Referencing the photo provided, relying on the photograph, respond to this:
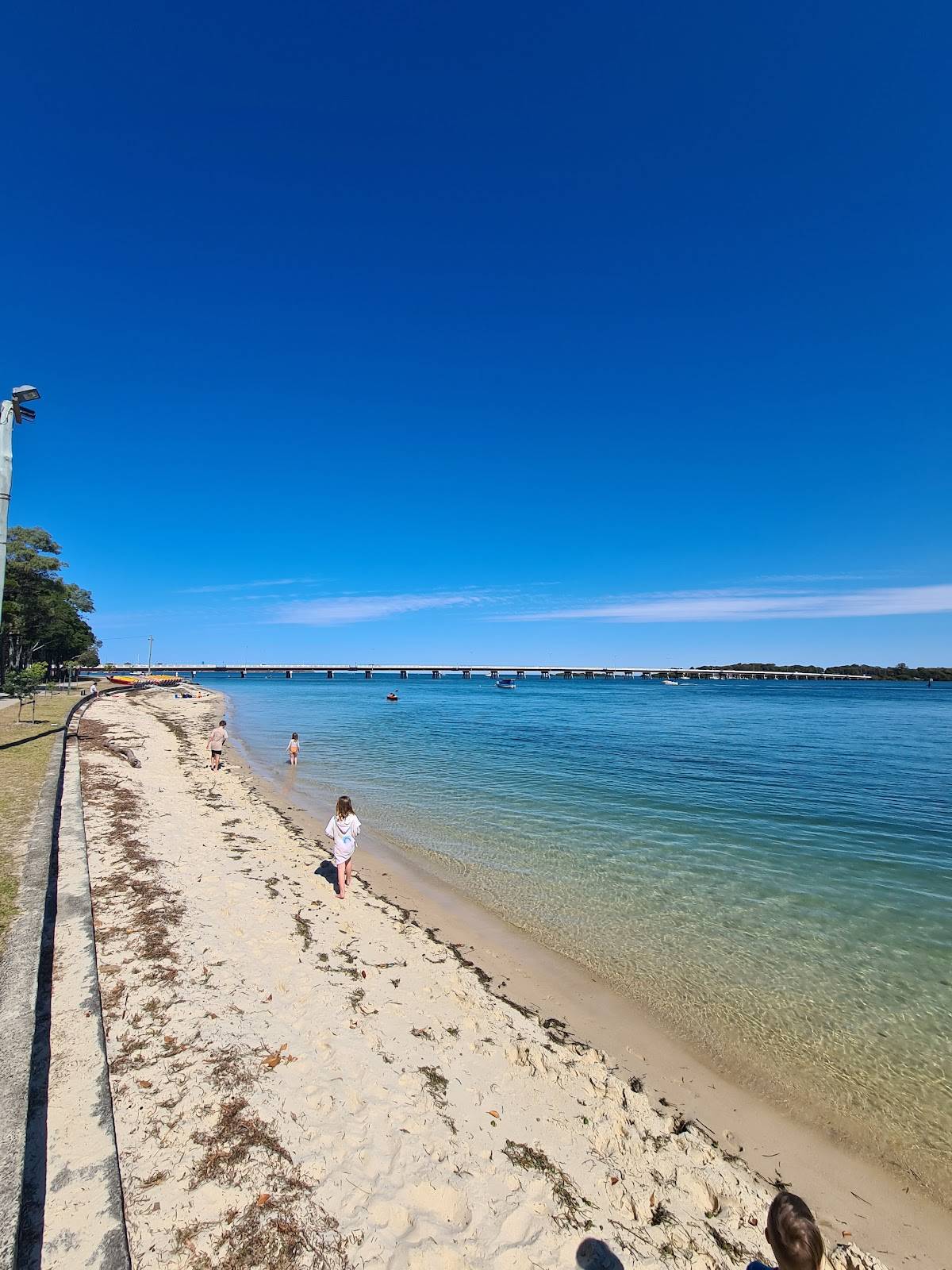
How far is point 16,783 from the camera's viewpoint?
12086 millimetres

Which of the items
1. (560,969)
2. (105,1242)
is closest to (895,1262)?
(560,969)

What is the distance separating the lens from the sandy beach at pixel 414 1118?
11.5ft

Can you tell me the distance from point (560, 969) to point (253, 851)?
21.3ft

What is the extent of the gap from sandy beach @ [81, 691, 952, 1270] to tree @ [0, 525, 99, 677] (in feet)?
147

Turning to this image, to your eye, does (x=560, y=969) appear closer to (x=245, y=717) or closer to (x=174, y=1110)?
(x=174, y=1110)

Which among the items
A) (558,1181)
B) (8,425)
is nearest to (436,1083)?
(558,1181)

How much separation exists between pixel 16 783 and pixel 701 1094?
1351 centimetres

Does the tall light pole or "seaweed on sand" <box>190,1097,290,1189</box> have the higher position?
the tall light pole

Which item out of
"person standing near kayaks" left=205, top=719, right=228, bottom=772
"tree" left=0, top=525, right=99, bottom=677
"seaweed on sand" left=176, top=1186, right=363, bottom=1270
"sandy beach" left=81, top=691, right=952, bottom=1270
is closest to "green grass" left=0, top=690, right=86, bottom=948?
"sandy beach" left=81, top=691, right=952, bottom=1270

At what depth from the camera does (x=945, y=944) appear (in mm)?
A: 8789

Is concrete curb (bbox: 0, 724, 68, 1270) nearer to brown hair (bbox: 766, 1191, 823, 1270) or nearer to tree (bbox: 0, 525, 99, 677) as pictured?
brown hair (bbox: 766, 1191, 823, 1270)

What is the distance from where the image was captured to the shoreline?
13.9ft

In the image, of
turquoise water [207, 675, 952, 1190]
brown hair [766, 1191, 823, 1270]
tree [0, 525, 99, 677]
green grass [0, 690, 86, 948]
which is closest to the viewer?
brown hair [766, 1191, 823, 1270]

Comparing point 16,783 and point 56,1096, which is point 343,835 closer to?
point 56,1096
